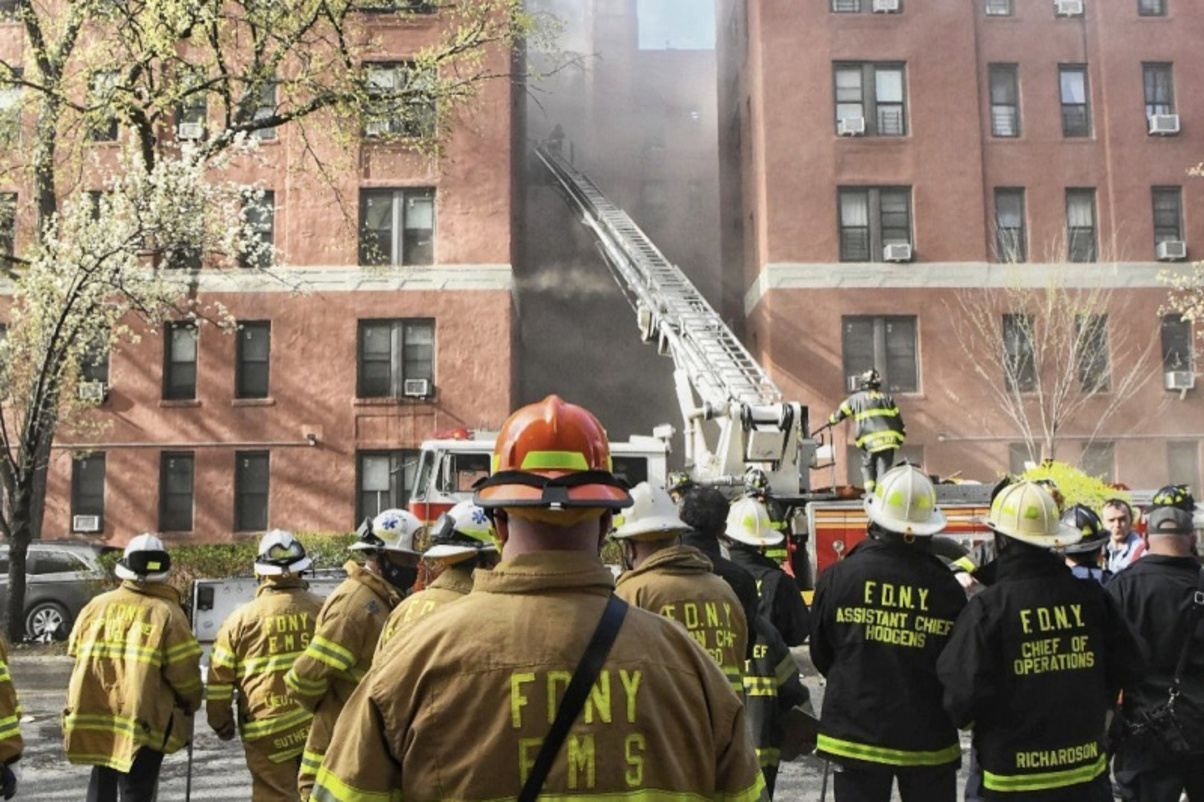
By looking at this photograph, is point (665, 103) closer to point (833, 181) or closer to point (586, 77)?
point (586, 77)

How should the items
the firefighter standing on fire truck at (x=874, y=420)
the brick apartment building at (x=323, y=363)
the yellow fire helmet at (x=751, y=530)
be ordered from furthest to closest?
the brick apartment building at (x=323, y=363) → the firefighter standing on fire truck at (x=874, y=420) → the yellow fire helmet at (x=751, y=530)

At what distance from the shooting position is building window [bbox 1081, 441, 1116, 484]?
2241cm

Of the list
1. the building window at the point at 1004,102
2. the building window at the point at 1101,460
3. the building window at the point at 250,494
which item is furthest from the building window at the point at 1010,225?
the building window at the point at 250,494

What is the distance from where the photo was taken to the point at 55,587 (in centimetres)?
1474

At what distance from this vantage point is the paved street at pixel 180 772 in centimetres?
672

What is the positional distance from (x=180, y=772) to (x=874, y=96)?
66.7ft

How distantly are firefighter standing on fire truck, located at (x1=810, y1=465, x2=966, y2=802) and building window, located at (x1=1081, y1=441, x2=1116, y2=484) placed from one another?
20233 millimetres

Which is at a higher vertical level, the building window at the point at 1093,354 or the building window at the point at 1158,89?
the building window at the point at 1158,89

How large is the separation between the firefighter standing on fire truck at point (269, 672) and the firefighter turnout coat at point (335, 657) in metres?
0.44

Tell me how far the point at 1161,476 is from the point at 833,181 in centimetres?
923

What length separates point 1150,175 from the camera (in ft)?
76.5

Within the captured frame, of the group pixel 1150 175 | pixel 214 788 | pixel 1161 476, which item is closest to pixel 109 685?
pixel 214 788

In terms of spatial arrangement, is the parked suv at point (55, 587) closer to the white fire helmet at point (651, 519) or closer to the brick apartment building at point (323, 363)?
the brick apartment building at point (323, 363)

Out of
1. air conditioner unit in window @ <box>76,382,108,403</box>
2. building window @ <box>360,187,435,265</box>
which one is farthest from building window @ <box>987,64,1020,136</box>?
air conditioner unit in window @ <box>76,382,108,403</box>
